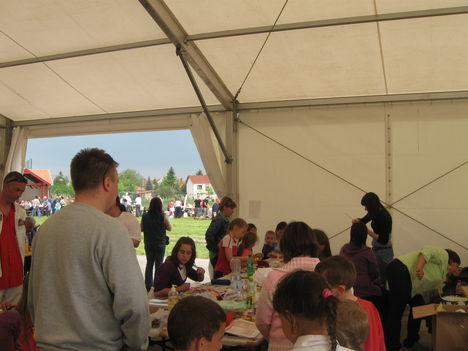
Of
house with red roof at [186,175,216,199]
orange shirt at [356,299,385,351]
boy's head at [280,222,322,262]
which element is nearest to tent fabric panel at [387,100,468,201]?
boy's head at [280,222,322,262]

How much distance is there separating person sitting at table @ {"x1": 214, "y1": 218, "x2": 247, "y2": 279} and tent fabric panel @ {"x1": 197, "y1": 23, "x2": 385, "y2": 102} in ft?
7.39

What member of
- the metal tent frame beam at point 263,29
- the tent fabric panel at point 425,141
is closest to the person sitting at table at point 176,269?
the metal tent frame beam at point 263,29

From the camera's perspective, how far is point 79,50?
5828 millimetres

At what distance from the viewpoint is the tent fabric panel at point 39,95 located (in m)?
6.48

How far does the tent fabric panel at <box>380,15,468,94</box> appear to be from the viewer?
477 cm

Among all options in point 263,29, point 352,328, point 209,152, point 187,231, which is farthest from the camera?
point 187,231

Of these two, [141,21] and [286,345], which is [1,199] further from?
[141,21]

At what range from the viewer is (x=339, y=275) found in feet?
7.28

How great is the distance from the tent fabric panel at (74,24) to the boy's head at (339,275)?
390 cm

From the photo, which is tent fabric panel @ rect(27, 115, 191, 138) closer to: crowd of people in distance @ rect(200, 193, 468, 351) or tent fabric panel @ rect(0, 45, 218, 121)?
tent fabric panel @ rect(0, 45, 218, 121)

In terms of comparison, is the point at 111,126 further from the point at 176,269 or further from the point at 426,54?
the point at 426,54

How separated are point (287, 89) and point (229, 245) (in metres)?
2.72

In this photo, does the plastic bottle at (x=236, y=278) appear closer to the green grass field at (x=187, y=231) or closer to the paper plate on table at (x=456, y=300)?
the paper plate on table at (x=456, y=300)

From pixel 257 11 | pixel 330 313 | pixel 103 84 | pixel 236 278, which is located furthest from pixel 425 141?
pixel 330 313
